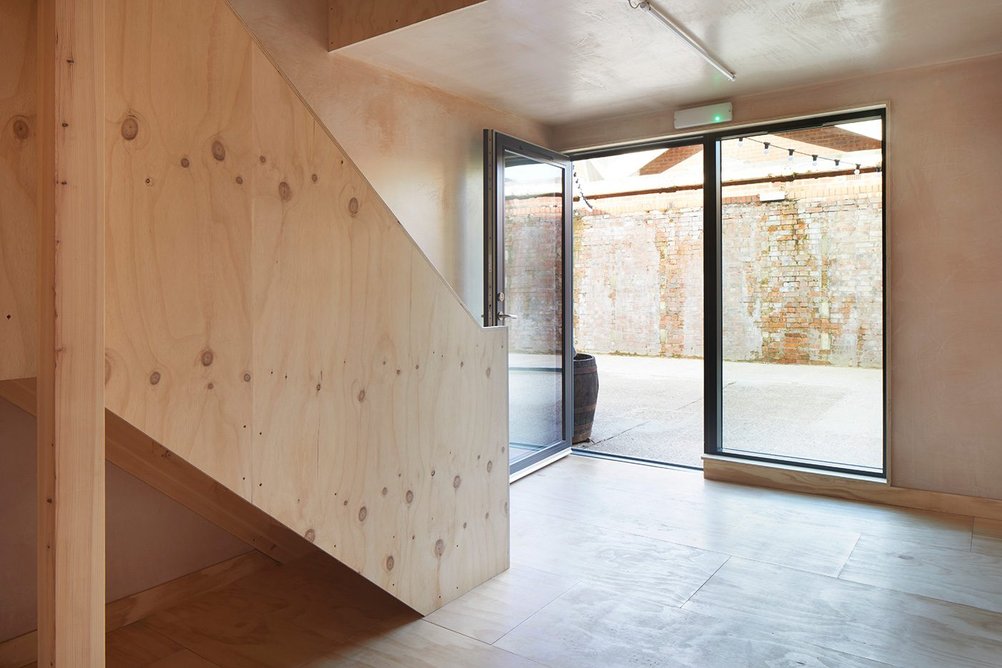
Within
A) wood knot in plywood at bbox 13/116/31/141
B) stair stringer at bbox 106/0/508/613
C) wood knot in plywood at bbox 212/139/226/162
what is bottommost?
stair stringer at bbox 106/0/508/613

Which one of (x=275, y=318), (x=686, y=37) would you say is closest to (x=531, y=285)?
(x=686, y=37)

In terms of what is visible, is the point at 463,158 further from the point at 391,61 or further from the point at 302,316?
the point at 302,316

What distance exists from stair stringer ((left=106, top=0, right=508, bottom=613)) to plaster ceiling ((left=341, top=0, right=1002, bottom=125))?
1349 millimetres

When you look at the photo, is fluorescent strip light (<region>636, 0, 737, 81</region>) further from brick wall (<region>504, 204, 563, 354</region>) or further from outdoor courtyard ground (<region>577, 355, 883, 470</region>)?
outdoor courtyard ground (<region>577, 355, 883, 470</region>)

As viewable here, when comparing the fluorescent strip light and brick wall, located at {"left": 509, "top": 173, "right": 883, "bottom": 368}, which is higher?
the fluorescent strip light

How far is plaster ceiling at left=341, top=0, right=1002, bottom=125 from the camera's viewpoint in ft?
9.89

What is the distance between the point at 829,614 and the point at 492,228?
274cm

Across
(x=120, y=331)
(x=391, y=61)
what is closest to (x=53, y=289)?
(x=120, y=331)

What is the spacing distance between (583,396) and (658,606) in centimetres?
294

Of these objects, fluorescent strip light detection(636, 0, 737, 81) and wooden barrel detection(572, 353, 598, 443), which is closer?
fluorescent strip light detection(636, 0, 737, 81)

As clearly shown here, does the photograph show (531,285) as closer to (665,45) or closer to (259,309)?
(665,45)

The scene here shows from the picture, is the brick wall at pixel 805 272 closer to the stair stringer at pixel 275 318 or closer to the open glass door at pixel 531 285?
the open glass door at pixel 531 285

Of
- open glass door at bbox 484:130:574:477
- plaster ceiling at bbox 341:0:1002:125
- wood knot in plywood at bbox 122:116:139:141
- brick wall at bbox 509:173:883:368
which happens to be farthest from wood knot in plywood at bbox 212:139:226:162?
brick wall at bbox 509:173:883:368

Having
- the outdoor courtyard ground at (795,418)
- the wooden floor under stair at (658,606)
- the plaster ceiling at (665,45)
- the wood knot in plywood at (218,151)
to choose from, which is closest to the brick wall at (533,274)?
the outdoor courtyard ground at (795,418)
